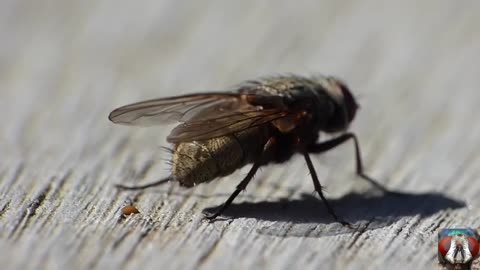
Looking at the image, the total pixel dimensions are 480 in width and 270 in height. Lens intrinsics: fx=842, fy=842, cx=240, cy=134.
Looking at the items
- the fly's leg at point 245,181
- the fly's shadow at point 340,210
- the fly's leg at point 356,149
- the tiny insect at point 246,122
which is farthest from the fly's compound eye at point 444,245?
the fly's leg at point 356,149

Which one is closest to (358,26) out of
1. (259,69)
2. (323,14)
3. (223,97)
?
(323,14)

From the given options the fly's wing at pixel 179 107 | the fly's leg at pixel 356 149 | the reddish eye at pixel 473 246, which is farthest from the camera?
the fly's leg at pixel 356 149

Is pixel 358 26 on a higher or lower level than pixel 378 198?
higher

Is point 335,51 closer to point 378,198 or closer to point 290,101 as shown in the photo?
point 290,101

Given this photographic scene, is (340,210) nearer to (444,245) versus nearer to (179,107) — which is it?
(444,245)

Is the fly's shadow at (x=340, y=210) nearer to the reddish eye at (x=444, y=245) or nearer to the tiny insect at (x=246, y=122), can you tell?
the tiny insect at (x=246, y=122)

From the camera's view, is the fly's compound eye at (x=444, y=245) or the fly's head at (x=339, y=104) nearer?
the fly's compound eye at (x=444, y=245)

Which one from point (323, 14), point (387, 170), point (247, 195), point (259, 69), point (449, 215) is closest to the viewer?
point (449, 215)

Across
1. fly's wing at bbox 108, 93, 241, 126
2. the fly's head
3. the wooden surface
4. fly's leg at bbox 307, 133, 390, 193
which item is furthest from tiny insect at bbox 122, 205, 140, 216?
the fly's head
